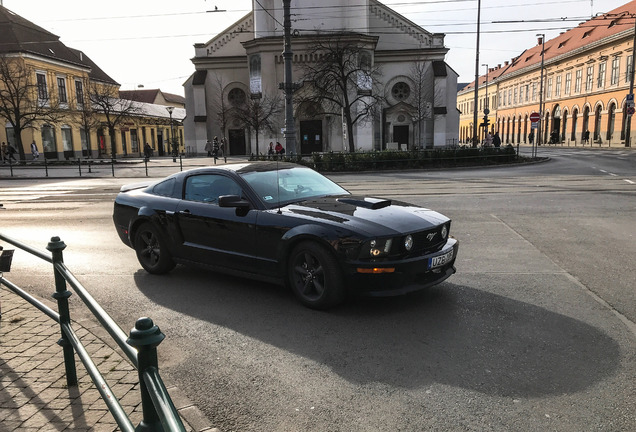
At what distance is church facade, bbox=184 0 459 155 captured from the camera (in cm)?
4588

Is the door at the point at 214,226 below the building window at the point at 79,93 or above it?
below

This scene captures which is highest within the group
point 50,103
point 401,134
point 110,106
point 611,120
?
point 50,103

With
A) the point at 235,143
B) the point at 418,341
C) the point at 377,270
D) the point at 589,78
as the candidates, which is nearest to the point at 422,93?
the point at 235,143

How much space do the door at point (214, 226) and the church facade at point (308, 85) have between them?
3897 cm

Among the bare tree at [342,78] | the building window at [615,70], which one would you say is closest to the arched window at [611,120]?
the building window at [615,70]

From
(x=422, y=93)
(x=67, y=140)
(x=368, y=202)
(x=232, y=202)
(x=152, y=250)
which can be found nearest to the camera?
(x=232, y=202)

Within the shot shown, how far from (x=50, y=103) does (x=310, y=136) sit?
24917 millimetres

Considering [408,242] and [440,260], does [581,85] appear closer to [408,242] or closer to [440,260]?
[440,260]

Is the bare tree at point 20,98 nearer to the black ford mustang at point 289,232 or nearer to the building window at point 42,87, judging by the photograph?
the building window at point 42,87

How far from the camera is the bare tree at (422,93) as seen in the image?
48.4 m

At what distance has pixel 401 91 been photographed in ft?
165

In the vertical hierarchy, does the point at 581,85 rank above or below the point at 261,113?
above

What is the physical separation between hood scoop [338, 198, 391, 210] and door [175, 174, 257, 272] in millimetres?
1121

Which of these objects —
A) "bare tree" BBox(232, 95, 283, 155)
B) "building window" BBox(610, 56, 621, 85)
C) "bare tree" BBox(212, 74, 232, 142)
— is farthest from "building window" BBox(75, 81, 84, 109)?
"building window" BBox(610, 56, 621, 85)
